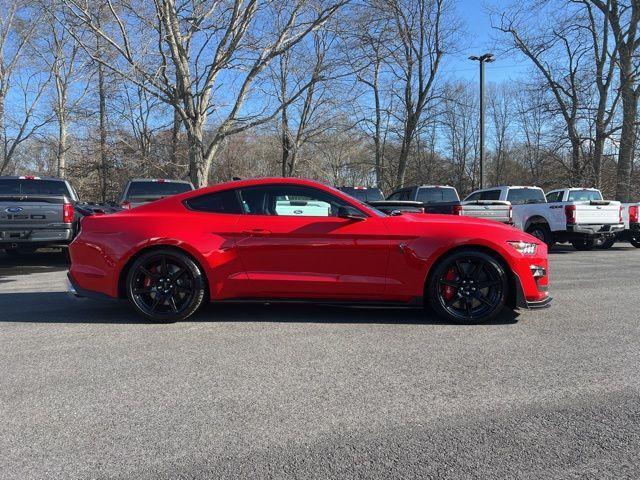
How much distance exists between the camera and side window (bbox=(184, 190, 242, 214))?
5492 millimetres

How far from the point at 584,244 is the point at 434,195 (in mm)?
4333

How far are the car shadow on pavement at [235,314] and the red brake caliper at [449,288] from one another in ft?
0.95

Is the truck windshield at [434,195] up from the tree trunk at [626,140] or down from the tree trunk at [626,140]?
down

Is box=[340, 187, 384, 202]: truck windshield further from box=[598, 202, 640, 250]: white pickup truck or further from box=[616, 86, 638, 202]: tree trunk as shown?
box=[616, 86, 638, 202]: tree trunk

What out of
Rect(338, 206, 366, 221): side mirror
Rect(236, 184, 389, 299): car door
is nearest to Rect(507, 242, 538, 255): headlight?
Rect(236, 184, 389, 299): car door

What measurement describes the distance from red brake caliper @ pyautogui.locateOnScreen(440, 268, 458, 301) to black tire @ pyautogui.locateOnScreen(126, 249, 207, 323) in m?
2.51

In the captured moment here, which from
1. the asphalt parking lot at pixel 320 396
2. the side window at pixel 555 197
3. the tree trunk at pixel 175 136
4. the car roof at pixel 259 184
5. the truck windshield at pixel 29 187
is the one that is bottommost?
the asphalt parking lot at pixel 320 396

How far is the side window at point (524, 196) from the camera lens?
609 inches

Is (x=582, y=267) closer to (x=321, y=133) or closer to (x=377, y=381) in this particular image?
(x=377, y=381)

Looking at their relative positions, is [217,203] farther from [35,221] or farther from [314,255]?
[35,221]

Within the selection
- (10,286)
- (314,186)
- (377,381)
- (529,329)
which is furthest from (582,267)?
(10,286)

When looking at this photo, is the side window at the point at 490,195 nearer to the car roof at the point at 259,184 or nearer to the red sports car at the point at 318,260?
the red sports car at the point at 318,260

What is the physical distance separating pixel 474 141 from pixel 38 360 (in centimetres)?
5613

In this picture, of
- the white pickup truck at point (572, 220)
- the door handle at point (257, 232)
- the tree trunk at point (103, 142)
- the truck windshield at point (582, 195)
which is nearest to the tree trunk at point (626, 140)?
A: the truck windshield at point (582, 195)
